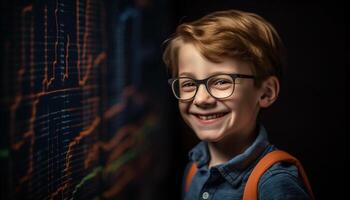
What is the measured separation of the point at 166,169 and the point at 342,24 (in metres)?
1.05

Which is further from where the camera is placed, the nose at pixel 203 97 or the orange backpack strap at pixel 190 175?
the orange backpack strap at pixel 190 175

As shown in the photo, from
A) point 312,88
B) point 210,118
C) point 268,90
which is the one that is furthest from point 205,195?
point 312,88

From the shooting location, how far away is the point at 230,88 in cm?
123

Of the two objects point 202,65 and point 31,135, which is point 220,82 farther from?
point 31,135

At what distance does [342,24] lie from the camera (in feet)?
6.34

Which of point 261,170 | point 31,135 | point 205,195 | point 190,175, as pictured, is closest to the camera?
point 31,135

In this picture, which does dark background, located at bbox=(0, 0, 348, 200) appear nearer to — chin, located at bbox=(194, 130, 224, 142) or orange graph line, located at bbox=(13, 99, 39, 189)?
orange graph line, located at bbox=(13, 99, 39, 189)

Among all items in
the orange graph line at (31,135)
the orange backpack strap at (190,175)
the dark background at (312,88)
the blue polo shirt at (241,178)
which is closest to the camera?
the orange graph line at (31,135)

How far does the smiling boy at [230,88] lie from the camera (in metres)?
1.22

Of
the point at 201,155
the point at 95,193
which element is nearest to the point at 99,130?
the point at 95,193

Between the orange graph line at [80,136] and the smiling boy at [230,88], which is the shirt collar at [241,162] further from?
the orange graph line at [80,136]

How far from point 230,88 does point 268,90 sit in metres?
0.15

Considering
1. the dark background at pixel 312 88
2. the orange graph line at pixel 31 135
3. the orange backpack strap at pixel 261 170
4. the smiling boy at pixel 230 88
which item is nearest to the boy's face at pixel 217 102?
the smiling boy at pixel 230 88

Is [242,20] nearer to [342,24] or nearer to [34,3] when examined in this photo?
[34,3]
